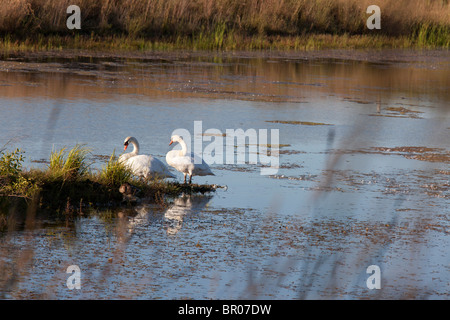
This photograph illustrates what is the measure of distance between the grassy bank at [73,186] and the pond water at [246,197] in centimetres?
21

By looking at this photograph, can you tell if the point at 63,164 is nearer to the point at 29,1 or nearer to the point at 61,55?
the point at 61,55

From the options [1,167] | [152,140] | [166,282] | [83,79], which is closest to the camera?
[166,282]

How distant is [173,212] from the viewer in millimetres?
7367

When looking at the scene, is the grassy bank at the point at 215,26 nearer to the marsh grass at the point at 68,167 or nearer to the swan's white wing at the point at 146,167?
the swan's white wing at the point at 146,167

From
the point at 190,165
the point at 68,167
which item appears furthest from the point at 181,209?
the point at 68,167

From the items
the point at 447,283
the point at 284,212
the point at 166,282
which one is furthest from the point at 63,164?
the point at 447,283

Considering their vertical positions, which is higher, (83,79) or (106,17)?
(106,17)

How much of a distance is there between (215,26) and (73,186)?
17.6m

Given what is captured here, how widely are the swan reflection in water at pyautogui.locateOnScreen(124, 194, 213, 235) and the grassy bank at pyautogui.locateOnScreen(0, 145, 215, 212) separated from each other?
151 mm

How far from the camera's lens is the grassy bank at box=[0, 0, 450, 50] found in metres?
20.9

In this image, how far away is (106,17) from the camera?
2248 centimetres

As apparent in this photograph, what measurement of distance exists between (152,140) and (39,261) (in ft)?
17.3

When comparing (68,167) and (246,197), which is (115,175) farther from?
(246,197)

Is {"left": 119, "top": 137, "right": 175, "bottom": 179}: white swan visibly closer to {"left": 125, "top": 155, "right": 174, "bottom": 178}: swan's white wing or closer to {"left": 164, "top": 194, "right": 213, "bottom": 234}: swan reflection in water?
{"left": 125, "top": 155, "right": 174, "bottom": 178}: swan's white wing
